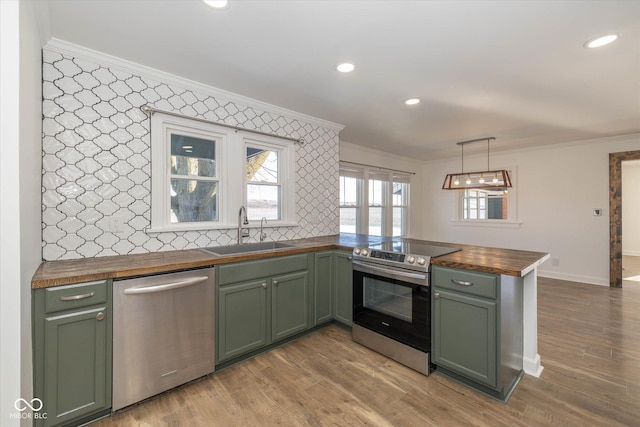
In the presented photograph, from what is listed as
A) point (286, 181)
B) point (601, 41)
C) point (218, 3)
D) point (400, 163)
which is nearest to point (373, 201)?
point (400, 163)

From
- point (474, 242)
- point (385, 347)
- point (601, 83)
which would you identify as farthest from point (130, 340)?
point (474, 242)

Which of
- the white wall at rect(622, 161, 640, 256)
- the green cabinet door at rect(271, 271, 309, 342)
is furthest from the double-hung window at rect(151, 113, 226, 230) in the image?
the white wall at rect(622, 161, 640, 256)

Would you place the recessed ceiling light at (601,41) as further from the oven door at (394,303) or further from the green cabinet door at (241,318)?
the green cabinet door at (241,318)

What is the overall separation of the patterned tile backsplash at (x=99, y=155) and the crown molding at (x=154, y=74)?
0.03m

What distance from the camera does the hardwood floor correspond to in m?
1.71

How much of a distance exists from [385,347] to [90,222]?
2516 millimetres

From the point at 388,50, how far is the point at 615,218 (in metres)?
4.91

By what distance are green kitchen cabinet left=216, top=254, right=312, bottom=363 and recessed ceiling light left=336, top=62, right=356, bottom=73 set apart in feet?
5.41

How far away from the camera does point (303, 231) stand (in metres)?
3.48

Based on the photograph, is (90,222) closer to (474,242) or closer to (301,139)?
(301,139)

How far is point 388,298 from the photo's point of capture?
2449 millimetres

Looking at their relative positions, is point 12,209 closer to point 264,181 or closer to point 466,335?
point 264,181

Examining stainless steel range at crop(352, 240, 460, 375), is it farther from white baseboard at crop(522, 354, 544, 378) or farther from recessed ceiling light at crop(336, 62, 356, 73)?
recessed ceiling light at crop(336, 62, 356, 73)

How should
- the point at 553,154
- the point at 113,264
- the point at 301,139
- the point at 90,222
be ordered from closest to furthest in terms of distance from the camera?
the point at 113,264
the point at 90,222
the point at 301,139
the point at 553,154
